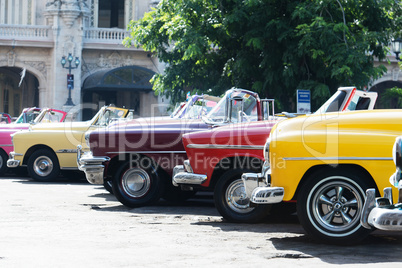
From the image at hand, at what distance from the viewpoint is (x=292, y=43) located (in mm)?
20156

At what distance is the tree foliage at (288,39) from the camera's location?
64.5 ft

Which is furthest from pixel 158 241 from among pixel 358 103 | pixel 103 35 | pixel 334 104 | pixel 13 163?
pixel 103 35

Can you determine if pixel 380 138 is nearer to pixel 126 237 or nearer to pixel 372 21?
pixel 126 237

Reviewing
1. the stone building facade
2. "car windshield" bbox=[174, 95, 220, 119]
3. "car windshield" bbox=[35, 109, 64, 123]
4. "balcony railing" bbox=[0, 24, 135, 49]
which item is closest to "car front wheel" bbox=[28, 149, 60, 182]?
"car windshield" bbox=[35, 109, 64, 123]

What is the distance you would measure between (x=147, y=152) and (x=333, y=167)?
4.75 m

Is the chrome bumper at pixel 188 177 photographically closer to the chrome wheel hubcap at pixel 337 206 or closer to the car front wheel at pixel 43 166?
the chrome wheel hubcap at pixel 337 206

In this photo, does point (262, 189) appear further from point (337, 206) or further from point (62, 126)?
point (62, 126)

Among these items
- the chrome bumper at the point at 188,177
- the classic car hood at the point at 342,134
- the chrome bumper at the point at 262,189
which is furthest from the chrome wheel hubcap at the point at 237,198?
the classic car hood at the point at 342,134

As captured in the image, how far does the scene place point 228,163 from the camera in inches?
410

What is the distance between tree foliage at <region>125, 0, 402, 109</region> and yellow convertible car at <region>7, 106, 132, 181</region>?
437 cm

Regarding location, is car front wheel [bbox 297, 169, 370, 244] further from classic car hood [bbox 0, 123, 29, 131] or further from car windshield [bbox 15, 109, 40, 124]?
car windshield [bbox 15, 109, 40, 124]

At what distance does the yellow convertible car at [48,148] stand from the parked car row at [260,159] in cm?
337

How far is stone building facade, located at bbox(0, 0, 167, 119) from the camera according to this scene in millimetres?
39250

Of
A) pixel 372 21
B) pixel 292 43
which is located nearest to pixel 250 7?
pixel 292 43
